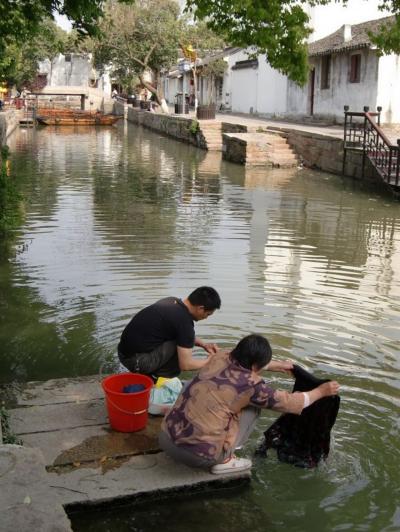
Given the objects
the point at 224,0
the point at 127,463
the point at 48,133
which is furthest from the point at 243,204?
the point at 48,133

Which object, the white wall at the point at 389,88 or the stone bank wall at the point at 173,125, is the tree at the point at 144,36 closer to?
the stone bank wall at the point at 173,125

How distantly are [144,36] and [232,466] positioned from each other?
4486 centimetres

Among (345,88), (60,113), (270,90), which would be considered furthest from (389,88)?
(60,113)

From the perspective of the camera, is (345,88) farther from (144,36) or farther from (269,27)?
(269,27)

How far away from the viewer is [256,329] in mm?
7832

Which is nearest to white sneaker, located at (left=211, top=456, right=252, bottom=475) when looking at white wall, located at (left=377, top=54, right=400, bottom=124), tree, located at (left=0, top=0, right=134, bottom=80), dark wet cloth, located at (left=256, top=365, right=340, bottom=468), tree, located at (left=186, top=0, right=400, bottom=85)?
dark wet cloth, located at (left=256, top=365, right=340, bottom=468)

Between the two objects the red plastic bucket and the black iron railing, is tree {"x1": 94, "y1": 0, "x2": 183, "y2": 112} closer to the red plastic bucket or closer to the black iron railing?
the black iron railing

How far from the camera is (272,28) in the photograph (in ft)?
33.2

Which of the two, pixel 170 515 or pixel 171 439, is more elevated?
pixel 171 439

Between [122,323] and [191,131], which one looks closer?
[122,323]

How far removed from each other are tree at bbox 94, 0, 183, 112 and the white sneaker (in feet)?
142

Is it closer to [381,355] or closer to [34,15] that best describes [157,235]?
[34,15]

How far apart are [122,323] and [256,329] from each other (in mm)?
1497

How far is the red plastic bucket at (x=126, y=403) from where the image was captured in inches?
192
